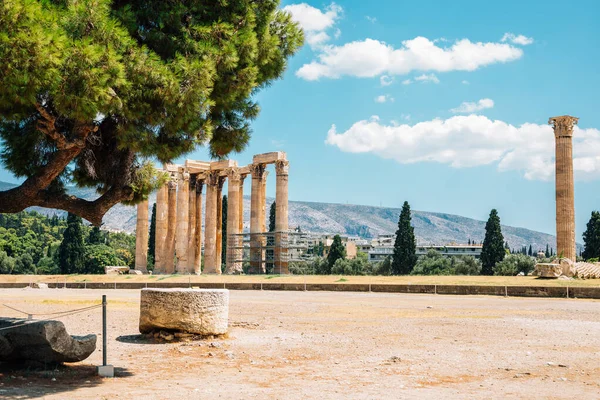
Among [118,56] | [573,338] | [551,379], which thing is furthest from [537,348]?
[118,56]

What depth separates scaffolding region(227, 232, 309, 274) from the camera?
142 feet

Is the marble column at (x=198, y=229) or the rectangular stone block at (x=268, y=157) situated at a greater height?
the rectangular stone block at (x=268, y=157)

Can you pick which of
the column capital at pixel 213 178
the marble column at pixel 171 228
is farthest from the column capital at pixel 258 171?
the marble column at pixel 171 228

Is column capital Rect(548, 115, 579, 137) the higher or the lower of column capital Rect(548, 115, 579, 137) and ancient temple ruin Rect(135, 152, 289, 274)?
the higher

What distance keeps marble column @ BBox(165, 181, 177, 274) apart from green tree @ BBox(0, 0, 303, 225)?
38.6 m

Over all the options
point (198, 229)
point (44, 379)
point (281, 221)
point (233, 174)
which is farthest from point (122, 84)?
point (198, 229)

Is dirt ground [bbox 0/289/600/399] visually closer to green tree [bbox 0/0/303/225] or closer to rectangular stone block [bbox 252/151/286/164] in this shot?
green tree [bbox 0/0/303/225]

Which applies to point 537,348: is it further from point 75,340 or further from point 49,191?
point 49,191

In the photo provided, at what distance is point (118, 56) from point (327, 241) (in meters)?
177

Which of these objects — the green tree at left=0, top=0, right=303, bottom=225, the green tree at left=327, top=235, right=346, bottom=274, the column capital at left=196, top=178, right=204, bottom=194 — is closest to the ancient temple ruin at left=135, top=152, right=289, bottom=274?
the column capital at left=196, top=178, right=204, bottom=194

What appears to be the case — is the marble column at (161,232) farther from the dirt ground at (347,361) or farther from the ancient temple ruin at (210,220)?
the dirt ground at (347,361)

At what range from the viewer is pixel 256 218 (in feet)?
150

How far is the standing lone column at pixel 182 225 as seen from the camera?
47156 mm

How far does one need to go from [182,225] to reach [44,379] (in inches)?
1551
